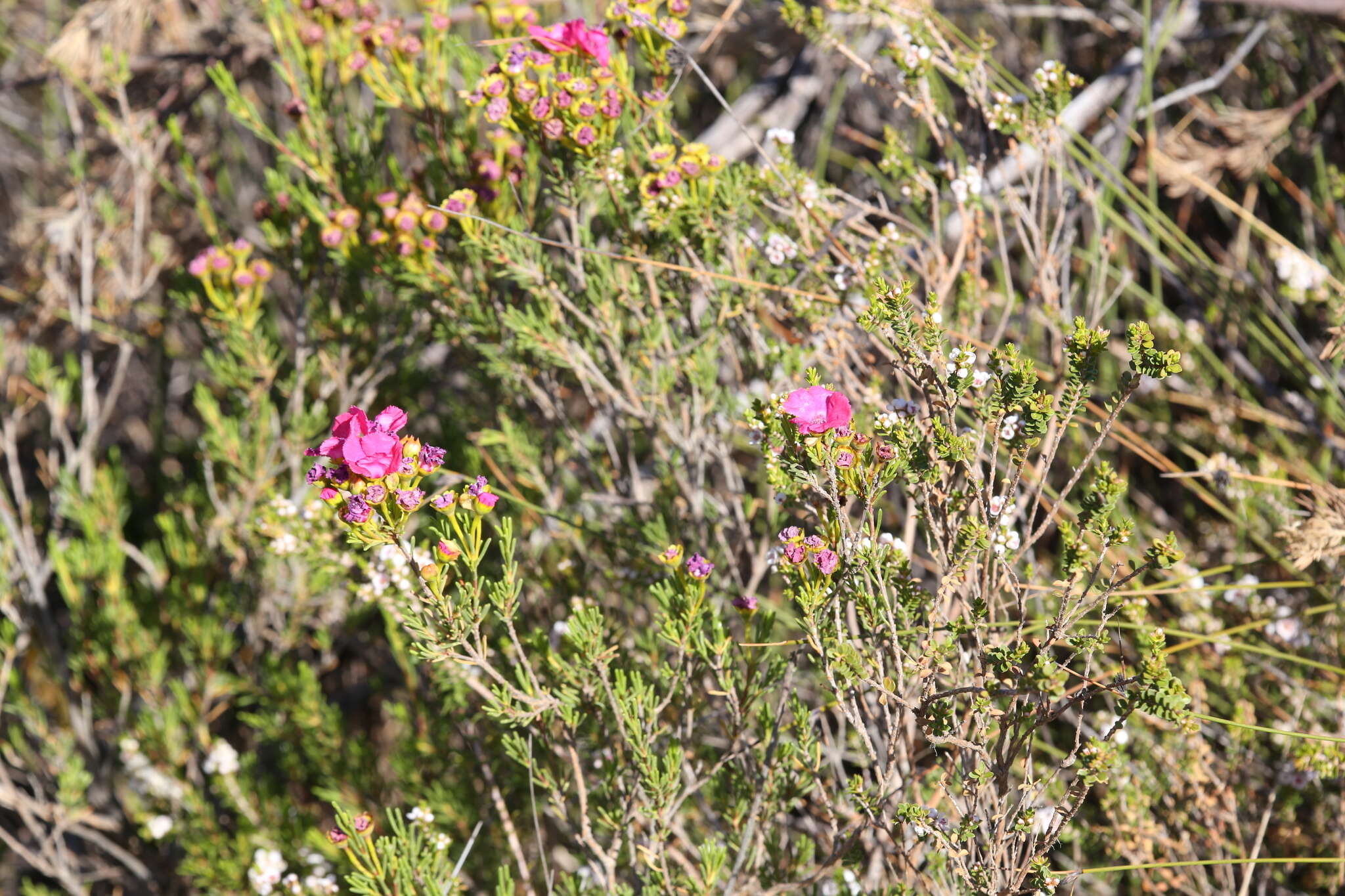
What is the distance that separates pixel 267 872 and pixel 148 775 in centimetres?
64

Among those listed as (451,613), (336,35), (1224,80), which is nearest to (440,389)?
(336,35)

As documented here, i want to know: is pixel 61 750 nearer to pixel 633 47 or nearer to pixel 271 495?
pixel 271 495

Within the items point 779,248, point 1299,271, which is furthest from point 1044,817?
point 1299,271

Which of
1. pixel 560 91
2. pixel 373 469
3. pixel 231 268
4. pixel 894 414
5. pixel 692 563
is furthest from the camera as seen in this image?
pixel 231 268

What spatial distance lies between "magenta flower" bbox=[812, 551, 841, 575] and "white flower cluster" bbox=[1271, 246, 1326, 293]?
1.55 m

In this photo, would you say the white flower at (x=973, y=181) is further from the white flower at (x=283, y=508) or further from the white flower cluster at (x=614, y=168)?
the white flower at (x=283, y=508)

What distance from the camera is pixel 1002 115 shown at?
161cm

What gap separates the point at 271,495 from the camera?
7.02ft

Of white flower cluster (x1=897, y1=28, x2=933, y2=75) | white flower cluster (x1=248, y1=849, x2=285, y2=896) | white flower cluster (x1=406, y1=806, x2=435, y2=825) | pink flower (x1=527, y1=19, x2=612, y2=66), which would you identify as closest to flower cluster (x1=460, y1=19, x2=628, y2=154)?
pink flower (x1=527, y1=19, x2=612, y2=66)

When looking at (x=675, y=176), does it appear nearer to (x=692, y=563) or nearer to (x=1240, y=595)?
(x=692, y=563)

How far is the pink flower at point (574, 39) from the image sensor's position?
1415 millimetres

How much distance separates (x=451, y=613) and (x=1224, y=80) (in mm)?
2698

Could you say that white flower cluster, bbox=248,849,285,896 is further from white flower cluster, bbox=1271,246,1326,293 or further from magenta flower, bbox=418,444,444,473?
white flower cluster, bbox=1271,246,1326,293

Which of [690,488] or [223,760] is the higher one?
[690,488]
